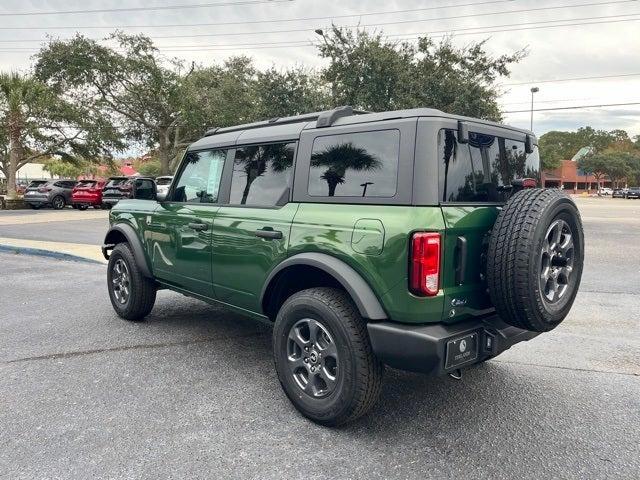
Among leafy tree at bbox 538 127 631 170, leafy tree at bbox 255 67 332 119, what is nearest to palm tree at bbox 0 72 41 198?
leafy tree at bbox 255 67 332 119

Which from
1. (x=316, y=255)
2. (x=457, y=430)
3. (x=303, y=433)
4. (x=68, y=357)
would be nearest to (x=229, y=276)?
(x=316, y=255)

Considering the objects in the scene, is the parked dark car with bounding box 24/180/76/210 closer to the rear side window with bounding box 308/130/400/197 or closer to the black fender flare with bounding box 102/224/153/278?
the black fender flare with bounding box 102/224/153/278

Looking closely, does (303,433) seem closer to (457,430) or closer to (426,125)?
(457,430)

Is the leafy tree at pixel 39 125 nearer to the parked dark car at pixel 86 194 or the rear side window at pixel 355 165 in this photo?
the parked dark car at pixel 86 194

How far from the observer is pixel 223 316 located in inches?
219

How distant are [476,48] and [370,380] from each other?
21834 mm

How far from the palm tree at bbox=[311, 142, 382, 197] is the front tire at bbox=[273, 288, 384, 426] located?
72 centimetres

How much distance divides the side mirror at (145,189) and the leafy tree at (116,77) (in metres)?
26.3

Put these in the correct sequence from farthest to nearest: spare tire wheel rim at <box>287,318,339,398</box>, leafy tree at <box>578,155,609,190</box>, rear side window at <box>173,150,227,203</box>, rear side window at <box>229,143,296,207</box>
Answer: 1. leafy tree at <box>578,155,609,190</box>
2. rear side window at <box>173,150,227,203</box>
3. rear side window at <box>229,143,296,207</box>
4. spare tire wheel rim at <box>287,318,339,398</box>

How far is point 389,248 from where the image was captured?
2678 mm

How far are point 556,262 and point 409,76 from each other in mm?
A: 19038

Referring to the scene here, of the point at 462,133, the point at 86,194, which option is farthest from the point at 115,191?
the point at 462,133

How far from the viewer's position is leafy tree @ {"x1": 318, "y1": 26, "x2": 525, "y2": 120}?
20203 mm

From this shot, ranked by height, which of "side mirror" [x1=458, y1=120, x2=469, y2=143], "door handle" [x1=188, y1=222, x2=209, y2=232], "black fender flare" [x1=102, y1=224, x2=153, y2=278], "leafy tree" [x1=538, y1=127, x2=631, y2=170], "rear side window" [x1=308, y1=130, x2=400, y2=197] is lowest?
"black fender flare" [x1=102, y1=224, x2=153, y2=278]
